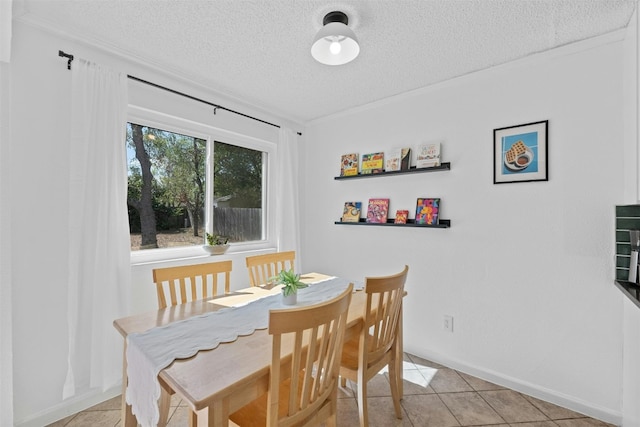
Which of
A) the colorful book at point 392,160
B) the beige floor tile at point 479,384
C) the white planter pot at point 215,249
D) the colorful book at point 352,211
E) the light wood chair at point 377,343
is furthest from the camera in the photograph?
the colorful book at point 352,211

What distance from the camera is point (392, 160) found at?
2.81 m

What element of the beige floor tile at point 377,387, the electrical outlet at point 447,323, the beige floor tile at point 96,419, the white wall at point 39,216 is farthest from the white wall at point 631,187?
the white wall at point 39,216

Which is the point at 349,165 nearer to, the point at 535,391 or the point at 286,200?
the point at 286,200

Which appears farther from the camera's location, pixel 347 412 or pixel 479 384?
pixel 479 384

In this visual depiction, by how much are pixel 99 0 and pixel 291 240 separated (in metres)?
2.40

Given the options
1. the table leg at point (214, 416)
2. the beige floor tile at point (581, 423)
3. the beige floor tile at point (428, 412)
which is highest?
the table leg at point (214, 416)

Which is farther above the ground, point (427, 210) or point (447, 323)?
point (427, 210)

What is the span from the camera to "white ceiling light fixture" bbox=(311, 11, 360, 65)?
154 cm

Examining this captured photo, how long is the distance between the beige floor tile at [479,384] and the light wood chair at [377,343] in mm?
703

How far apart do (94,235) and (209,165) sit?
115 centimetres

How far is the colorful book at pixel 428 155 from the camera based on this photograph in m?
2.52

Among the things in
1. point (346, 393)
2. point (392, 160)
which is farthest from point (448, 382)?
point (392, 160)

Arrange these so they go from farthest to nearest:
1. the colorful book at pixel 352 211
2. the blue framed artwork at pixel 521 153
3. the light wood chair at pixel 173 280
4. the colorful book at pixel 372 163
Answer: the colorful book at pixel 352 211 < the colorful book at pixel 372 163 < the blue framed artwork at pixel 521 153 < the light wood chair at pixel 173 280

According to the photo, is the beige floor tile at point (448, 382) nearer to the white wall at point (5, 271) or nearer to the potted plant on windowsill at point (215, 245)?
the potted plant on windowsill at point (215, 245)
